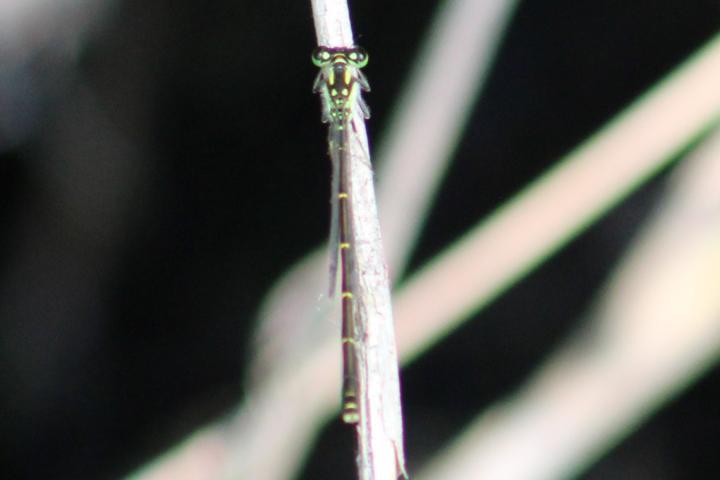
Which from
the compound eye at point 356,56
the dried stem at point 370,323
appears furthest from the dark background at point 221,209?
the dried stem at point 370,323

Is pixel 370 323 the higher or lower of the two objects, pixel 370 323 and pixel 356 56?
the lower

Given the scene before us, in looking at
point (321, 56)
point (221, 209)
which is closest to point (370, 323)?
point (321, 56)

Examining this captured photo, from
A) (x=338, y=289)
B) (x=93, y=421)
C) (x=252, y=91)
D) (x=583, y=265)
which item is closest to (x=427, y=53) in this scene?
(x=252, y=91)

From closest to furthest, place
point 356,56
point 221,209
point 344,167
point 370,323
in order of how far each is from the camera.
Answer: point 370,323
point 344,167
point 356,56
point 221,209

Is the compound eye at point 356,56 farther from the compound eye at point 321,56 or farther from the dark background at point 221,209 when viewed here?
the dark background at point 221,209

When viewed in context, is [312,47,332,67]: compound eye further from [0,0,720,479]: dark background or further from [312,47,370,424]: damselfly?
[0,0,720,479]: dark background

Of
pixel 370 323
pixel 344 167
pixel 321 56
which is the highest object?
pixel 321 56

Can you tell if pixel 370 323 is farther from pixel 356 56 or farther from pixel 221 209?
pixel 221 209
